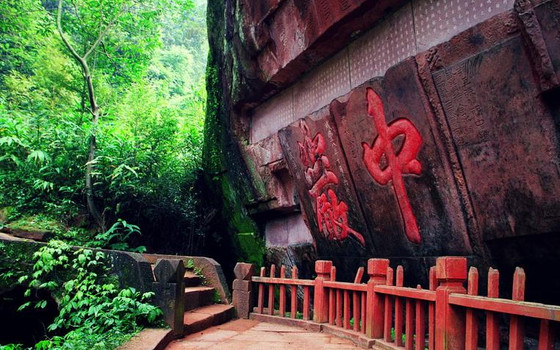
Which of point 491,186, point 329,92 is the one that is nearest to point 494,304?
point 491,186

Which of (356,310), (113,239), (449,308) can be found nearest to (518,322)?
(449,308)

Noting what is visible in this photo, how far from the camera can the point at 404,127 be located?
4.02m

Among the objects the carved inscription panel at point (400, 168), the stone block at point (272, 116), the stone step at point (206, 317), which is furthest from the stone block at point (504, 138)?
the stone block at point (272, 116)

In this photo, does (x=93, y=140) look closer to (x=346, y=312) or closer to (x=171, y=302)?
(x=171, y=302)

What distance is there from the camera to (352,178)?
4.97 metres

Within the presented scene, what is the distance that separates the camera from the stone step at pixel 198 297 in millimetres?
5066

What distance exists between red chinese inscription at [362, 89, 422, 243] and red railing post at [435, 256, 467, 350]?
135 centimetres

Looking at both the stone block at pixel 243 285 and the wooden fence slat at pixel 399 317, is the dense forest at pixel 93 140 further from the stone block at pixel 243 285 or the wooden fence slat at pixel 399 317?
the wooden fence slat at pixel 399 317

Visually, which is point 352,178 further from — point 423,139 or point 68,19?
point 68,19

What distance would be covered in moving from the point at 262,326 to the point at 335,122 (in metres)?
2.90

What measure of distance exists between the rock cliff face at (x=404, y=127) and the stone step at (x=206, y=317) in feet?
5.64

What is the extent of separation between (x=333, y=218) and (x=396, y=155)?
1.69m

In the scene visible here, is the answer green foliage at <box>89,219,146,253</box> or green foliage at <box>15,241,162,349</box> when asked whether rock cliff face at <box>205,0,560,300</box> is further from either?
green foliage at <box>15,241,162,349</box>

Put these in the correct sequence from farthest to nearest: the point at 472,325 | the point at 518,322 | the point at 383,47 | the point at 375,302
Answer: the point at 383,47 → the point at 375,302 → the point at 472,325 → the point at 518,322
